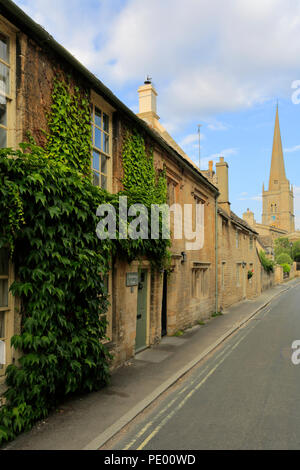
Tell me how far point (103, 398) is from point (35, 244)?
135 inches

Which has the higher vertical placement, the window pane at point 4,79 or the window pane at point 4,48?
the window pane at point 4,48

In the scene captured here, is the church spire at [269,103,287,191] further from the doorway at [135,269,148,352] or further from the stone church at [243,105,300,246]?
the doorway at [135,269,148,352]

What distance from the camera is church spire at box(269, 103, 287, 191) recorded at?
15050 cm

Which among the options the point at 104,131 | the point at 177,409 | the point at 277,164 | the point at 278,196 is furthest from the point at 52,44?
the point at 278,196

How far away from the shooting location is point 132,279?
31.9ft

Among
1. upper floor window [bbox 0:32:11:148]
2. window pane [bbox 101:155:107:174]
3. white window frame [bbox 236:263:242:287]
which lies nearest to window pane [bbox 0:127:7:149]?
upper floor window [bbox 0:32:11:148]

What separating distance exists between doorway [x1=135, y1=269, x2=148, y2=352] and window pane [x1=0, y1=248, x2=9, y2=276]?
518cm

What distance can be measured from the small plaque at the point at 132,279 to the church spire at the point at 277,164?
6151 inches

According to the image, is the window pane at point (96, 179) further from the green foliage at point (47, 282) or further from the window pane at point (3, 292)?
the window pane at point (3, 292)

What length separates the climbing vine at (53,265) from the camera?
5.39m

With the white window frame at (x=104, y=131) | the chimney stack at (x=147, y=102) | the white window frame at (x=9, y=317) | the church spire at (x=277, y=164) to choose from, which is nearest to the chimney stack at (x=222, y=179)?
the chimney stack at (x=147, y=102)

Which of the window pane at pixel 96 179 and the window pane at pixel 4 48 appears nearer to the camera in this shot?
the window pane at pixel 4 48
